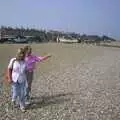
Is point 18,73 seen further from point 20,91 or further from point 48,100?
point 48,100

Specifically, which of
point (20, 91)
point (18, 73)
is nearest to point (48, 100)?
point (20, 91)

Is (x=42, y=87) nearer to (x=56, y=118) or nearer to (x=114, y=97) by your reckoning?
(x=114, y=97)

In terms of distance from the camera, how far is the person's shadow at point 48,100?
1150 centimetres

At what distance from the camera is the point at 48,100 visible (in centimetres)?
1232

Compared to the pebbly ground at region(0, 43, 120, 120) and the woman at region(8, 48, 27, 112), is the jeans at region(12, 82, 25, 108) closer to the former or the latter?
the woman at region(8, 48, 27, 112)

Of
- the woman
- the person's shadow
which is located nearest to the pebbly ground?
the person's shadow

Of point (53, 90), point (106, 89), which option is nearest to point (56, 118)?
point (53, 90)

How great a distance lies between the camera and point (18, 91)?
35.1 feet

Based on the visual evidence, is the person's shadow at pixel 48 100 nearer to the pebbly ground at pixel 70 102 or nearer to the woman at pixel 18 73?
the pebbly ground at pixel 70 102

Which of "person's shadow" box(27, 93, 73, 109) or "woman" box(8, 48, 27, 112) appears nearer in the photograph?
"woman" box(8, 48, 27, 112)

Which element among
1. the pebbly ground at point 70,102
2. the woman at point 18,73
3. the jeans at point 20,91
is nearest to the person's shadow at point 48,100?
the pebbly ground at point 70,102

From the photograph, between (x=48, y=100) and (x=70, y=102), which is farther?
(x=48, y=100)

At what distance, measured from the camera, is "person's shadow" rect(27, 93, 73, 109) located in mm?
11498

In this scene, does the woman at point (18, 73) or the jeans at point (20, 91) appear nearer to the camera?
the woman at point (18, 73)
